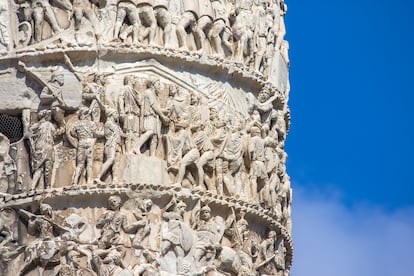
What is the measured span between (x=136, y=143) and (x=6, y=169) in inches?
49.4

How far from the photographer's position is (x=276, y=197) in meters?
19.7

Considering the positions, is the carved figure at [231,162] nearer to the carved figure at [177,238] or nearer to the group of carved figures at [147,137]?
the group of carved figures at [147,137]

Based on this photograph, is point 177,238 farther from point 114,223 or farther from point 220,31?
point 220,31

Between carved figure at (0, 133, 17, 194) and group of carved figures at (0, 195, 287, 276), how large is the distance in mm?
266

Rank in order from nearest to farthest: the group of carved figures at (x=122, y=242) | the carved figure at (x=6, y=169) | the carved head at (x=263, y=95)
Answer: the group of carved figures at (x=122, y=242)
the carved figure at (x=6, y=169)
the carved head at (x=263, y=95)

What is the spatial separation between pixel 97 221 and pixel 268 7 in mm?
3306

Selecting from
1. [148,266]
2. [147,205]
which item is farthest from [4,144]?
[148,266]

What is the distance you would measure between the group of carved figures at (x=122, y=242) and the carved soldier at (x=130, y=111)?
2.01ft

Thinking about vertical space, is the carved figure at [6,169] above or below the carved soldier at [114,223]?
above

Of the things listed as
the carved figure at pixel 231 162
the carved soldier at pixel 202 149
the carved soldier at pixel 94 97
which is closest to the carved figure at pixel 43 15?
the carved soldier at pixel 94 97

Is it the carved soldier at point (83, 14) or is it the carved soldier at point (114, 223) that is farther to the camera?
the carved soldier at point (83, 14)

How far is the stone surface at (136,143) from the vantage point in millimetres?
18469

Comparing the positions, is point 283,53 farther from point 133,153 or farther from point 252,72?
point 133,153

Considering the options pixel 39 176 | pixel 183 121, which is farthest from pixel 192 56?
pixel 39 176
